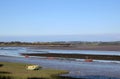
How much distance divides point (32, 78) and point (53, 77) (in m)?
3.18

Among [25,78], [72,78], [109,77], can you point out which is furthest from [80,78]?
[25,78]

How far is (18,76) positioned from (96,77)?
8.91 meters

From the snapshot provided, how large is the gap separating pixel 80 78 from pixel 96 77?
247cm

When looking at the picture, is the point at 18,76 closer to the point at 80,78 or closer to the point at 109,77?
the point at 80,78

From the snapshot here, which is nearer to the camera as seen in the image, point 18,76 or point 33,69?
point 18,76

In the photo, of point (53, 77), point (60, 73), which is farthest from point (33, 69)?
point (53, 77)

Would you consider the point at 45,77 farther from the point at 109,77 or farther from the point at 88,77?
the point at 109,77

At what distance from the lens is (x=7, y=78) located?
102 feet

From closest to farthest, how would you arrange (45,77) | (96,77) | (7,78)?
(7,78) → (45,77) → (96,77)

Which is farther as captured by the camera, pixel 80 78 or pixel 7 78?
pixel 80 78

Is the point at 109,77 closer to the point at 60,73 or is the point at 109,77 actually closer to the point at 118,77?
the point at 118,77

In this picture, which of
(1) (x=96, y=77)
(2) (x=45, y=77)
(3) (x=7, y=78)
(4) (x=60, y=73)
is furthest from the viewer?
(4) (x=60, y=73)

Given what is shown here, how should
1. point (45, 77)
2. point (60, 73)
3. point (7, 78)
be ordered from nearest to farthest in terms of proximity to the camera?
point (7, 78) < point (45, 77) < point (60, 73)

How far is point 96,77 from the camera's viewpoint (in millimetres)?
36156
